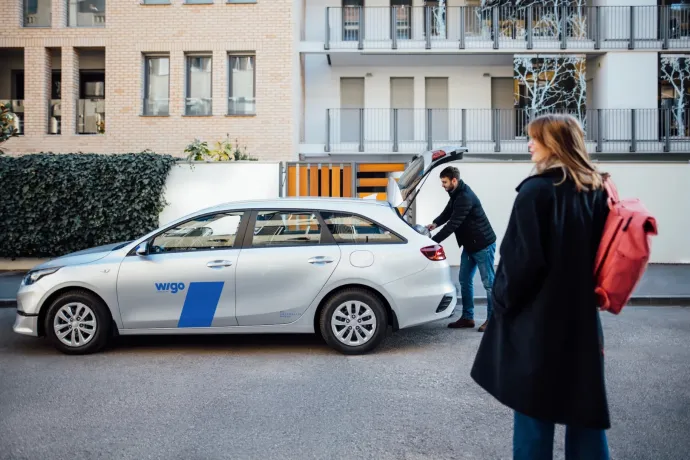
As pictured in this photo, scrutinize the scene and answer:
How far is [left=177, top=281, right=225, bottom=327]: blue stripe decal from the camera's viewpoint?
19.5ft

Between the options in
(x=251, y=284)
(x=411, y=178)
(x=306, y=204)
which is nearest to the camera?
(x=251, y=284)

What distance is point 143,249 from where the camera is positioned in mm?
6051

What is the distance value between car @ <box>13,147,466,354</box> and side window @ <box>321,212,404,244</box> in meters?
0.01

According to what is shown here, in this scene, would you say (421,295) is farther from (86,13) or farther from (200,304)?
(86,13)

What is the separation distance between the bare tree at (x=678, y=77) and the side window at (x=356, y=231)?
17.6m

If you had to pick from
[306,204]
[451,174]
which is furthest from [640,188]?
[306,204]

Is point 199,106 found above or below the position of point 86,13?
below

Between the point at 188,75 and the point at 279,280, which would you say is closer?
the point at 279,280

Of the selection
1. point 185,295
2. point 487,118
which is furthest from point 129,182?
point 487,118

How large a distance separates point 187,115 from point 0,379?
1340 centimetres

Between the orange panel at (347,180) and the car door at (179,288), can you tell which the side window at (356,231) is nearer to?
the car door at (179,288)

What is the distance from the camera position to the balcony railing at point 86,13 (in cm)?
1770

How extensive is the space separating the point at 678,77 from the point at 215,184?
16.2 meters

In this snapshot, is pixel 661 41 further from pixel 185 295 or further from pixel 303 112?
pixel 185 295
